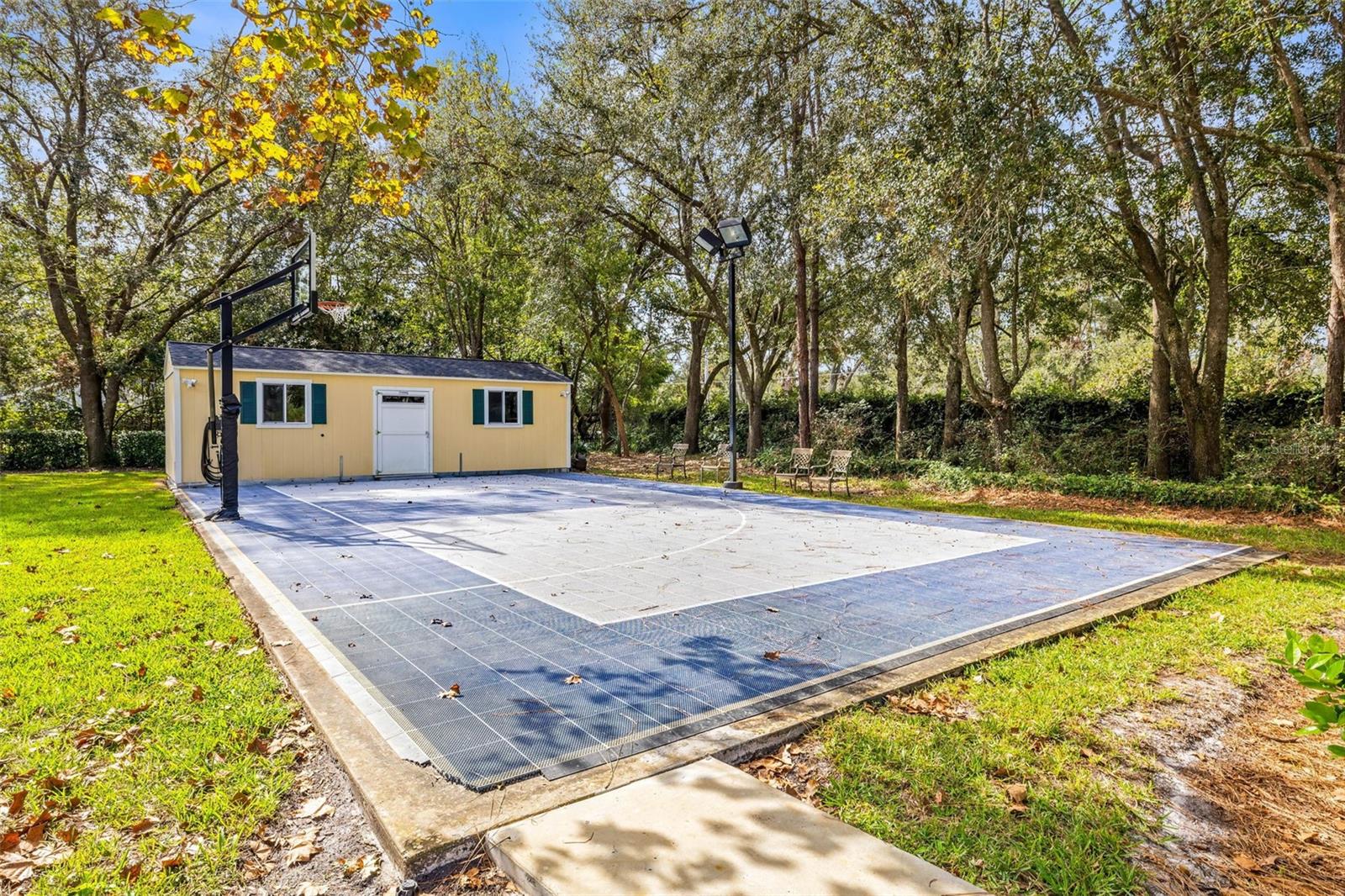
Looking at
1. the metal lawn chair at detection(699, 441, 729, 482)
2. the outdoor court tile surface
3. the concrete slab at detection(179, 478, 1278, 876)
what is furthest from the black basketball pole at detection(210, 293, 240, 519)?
the metal lawn chair at detection(699, 441, 729, 482)

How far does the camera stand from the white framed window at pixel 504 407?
17.6 m

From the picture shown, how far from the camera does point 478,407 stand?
17.3m

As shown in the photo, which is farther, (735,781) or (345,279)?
(345,279)

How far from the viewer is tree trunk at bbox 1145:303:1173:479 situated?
40.5 feet

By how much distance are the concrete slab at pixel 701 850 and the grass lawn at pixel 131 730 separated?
38.1 inches

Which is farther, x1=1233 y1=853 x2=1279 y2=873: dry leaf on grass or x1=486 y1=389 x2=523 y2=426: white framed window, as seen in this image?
x1=486 y1=389 x2=523 y2=426: white framed window

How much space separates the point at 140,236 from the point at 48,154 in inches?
119

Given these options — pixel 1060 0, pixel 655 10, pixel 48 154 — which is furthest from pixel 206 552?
pixel 48 154

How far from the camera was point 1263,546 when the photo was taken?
293 inches

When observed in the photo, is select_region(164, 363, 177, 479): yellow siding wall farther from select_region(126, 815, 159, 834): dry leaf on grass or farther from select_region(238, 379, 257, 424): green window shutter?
select_region(126, 815, 159, 834): dry leaf on grass

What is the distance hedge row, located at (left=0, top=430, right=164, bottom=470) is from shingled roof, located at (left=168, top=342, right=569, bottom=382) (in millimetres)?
5127

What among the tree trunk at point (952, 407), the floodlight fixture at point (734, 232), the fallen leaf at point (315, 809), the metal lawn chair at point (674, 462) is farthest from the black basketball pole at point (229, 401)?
the tree trunk at point (952, 407)

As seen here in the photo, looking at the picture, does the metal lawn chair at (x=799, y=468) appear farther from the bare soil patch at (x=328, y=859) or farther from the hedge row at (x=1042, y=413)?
the bare soil patch at (x=328, y=859)

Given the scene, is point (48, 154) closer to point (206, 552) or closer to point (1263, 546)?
point (206, 552)
